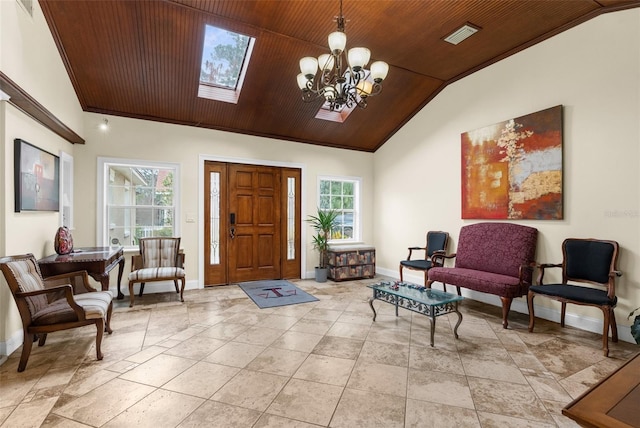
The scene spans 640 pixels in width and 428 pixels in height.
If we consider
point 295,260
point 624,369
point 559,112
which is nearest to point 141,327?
point 295,260

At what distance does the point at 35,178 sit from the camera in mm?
3127

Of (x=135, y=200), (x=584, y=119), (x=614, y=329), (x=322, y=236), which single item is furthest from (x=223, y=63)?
(x=614, y=329)

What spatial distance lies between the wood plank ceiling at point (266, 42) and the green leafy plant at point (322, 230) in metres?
1.93

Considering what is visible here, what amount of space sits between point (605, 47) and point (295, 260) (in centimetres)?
518

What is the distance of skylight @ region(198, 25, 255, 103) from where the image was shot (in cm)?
412

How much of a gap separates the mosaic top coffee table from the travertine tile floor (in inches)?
11.5

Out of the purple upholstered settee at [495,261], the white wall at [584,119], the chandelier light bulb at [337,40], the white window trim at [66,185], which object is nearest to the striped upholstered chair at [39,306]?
the white window trim at [66,185]

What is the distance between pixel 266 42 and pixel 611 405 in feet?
14.3

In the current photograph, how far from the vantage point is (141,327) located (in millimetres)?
3375

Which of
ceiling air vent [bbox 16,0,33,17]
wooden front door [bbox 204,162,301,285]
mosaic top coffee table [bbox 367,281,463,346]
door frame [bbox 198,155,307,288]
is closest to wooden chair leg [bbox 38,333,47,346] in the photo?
door frame [bbox 198,155,307,288]

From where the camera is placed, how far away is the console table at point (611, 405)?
1.07m

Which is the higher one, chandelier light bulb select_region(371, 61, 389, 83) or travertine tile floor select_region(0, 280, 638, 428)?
chandelier light bulb select_region(371, 61, 389, 83)

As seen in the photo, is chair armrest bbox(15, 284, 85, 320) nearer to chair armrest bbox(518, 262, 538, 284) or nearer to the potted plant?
the potted plant

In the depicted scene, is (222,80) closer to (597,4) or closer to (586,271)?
(597,4)
